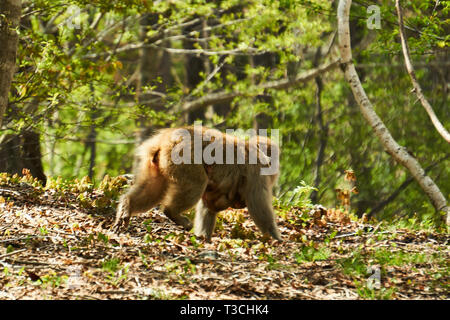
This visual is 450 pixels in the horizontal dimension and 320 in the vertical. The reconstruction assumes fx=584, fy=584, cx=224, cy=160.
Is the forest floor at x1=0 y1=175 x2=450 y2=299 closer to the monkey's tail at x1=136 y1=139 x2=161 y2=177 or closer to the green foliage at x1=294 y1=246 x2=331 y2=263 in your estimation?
the green foliage at x1=294 y1=246 x2=331 y2=263

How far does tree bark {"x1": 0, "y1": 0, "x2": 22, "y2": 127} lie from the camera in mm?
6992

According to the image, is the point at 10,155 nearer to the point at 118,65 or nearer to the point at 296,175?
the point at 118,65

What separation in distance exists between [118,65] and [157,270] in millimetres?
5922

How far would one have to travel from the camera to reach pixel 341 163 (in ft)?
53.7

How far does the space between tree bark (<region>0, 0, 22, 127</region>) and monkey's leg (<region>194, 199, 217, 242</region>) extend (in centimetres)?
271

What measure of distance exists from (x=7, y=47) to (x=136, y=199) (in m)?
2.42

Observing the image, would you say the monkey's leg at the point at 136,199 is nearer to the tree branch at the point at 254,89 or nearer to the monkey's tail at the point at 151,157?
the monkey's tail at the point at 151,157

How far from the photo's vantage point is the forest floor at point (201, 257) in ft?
17.1

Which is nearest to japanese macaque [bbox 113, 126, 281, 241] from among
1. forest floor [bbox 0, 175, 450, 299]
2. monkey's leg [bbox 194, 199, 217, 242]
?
monkey's leg [bbox 194, 199, 217, 242]

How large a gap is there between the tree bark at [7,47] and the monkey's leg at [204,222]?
2.71 m

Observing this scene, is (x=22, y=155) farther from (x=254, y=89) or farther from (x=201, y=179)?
(x=201, y=179)

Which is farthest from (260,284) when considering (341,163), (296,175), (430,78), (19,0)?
(430,78)

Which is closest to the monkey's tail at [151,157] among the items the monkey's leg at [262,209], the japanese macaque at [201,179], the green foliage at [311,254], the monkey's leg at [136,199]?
the japanese macaque at [201,179]

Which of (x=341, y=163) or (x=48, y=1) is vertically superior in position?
(x=48, y=1)
